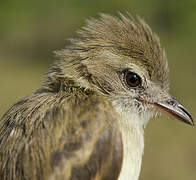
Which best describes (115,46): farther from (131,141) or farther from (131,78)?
(131,141)

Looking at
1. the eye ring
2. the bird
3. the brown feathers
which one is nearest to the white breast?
the bird

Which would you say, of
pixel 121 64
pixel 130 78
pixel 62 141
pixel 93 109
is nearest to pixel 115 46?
pixel 121 64

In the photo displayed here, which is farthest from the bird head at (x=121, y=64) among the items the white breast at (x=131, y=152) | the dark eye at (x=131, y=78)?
the white breast at (x=131, y=152)

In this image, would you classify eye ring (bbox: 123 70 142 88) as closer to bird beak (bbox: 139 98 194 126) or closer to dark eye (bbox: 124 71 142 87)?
dark eye (bbox: 124 71 142 87)

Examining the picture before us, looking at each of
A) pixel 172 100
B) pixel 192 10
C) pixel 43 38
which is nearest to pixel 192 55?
pixel 192 10

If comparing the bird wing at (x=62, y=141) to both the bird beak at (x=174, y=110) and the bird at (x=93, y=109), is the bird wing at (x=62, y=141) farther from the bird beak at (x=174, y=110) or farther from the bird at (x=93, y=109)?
the bird beak at (x=174, y=110)

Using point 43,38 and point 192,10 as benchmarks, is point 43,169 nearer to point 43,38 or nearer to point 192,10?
point 192,10
